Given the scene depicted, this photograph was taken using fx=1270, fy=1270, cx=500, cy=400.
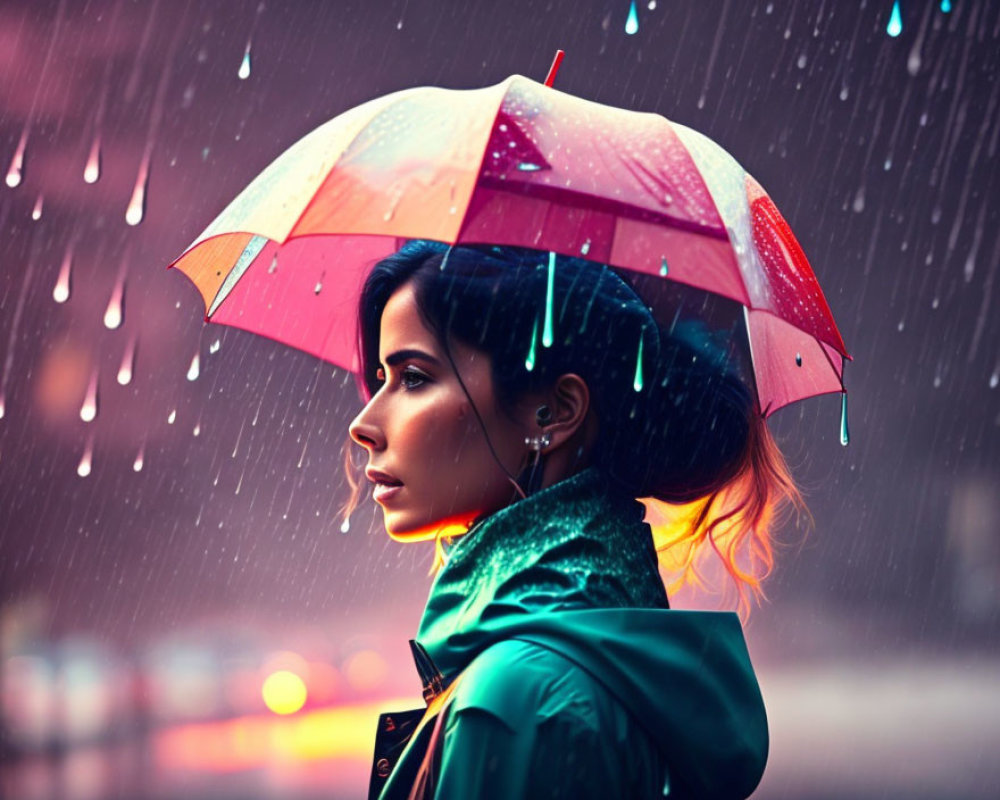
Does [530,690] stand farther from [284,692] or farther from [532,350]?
[284,692]

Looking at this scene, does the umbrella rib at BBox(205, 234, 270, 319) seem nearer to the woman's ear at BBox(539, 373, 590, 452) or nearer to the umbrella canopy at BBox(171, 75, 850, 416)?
the umbrella canopy at BBox(171, 75, 850, 416)

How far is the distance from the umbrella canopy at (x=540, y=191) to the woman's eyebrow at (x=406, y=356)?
19cm

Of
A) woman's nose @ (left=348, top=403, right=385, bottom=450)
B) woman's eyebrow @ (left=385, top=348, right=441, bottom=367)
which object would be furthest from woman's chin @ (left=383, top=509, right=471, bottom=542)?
woman's eyebrow @ (left=385, top=348, right=441, bottom=367)

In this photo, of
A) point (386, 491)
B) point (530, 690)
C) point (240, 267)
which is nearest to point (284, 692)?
point (240, 267)

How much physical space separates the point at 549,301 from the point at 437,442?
0.95 ft

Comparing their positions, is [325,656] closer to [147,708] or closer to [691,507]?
[147,708]

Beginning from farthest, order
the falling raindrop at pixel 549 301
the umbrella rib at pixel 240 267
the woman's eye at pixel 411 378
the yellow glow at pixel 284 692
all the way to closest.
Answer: the yellow glow at pixel 284 692 → the umbrella rib at pixel 240 267 → the woman's eye at pixel 411 378 → the falling raindrop at pixel 549 301

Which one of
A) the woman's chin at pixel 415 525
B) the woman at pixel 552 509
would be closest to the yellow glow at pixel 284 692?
the woman at pixel 552 509

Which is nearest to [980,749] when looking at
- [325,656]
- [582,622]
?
[325,656]

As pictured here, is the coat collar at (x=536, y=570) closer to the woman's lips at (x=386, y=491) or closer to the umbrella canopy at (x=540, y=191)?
the woman's lips at (x=386, y=491)

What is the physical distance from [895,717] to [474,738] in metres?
10.2

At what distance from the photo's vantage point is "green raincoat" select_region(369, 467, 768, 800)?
171 cm

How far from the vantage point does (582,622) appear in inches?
70.8

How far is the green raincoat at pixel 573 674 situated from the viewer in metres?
1.71
